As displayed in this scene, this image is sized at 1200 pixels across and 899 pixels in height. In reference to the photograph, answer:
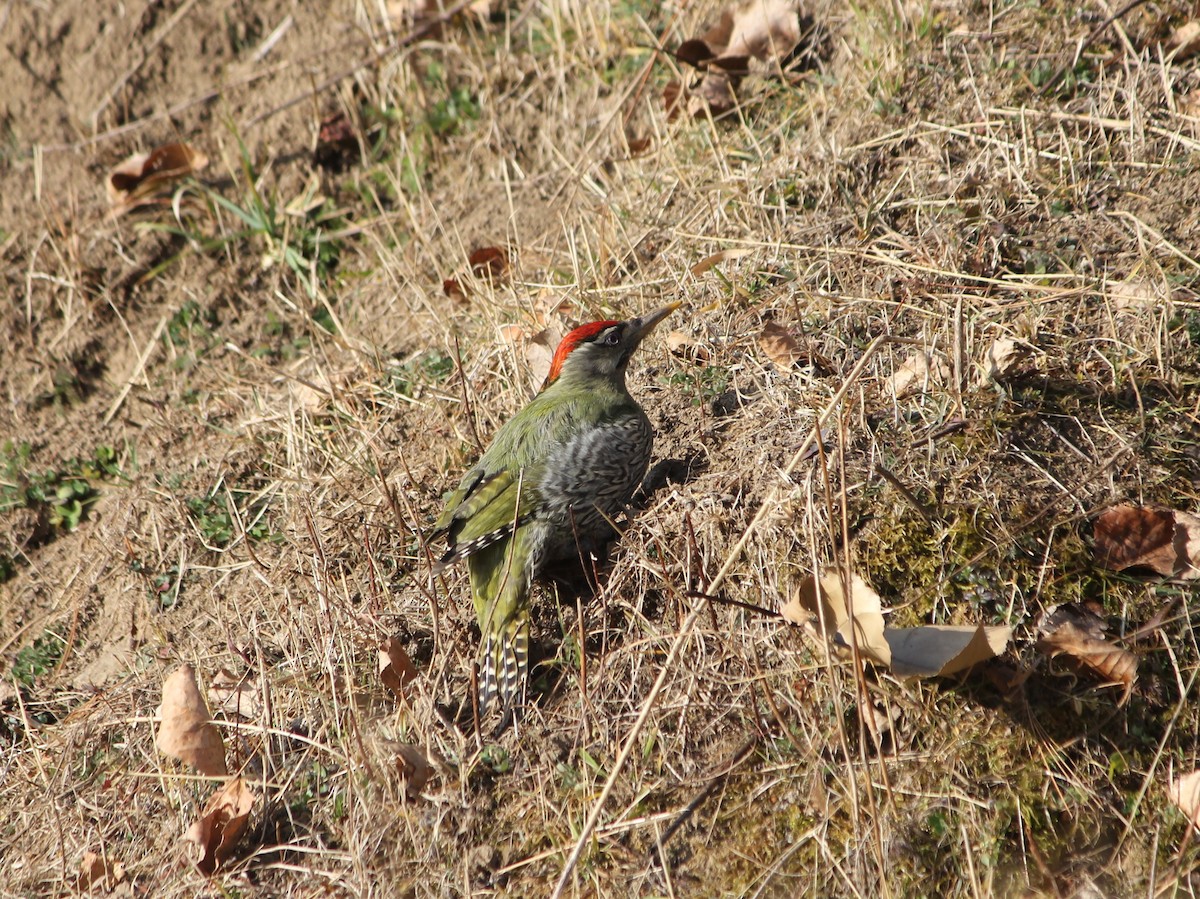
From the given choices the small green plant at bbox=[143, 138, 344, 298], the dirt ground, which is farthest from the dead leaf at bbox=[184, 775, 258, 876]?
the small green plant at bbox=[143, 138, 344, 298]

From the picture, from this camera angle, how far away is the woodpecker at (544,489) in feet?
12.5

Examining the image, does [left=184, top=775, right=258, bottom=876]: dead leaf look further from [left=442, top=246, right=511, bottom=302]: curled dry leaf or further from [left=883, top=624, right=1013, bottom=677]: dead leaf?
[left=442, top=246, right=511, bottom=302]: curled dry leaf

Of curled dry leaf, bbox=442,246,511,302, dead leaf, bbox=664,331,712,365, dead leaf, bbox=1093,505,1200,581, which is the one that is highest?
curled dry leaf, bbox=442,246,511,302

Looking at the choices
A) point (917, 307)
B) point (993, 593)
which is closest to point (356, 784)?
point (993, 593)

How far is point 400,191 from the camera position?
237 inches

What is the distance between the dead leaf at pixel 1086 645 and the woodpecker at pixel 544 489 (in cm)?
155

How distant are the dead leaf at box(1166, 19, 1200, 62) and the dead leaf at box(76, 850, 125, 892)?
5418 millimetres

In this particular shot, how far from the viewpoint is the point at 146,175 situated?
6.28 meters

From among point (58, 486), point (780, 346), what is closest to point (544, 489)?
point (780, 346)

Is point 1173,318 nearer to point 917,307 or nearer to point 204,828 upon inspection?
point 917,307

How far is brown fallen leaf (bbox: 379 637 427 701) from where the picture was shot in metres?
3.82

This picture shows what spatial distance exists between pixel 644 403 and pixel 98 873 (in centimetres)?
278

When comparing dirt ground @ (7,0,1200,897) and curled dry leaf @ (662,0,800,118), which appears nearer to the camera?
dirt ground @ (7,0,1200,897)

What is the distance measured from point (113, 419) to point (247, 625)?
1.97 m
